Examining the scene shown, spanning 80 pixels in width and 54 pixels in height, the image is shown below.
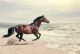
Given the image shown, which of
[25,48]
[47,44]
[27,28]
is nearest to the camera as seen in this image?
[27,28]

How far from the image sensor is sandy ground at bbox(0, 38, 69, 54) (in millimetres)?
5662

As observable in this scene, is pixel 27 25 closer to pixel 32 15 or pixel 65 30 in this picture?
pixel 32 15

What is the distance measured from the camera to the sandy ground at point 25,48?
566cm

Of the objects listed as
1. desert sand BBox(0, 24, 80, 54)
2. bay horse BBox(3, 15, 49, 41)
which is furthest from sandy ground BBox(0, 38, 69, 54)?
bay horse BBox(3, 15, 49, 41)

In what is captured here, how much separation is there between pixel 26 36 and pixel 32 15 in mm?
798

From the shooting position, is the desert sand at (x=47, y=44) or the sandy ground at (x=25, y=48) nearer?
the sandy ground at (x=25, y=48)

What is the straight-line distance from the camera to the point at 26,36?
267 inches

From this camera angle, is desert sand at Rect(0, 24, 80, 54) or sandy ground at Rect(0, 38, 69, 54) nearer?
sandy ground at Rect(0, 38, 69, 54)

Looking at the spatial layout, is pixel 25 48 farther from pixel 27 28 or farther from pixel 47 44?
pixel 47 44

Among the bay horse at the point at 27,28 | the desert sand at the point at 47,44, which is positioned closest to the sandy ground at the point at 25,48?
the desert sand at the point at 47,44

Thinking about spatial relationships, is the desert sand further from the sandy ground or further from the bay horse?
the bay horse

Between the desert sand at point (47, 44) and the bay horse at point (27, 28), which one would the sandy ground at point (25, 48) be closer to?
the desert sand at point (47, 44)

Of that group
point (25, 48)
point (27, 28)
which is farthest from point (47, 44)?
point (27, 28)

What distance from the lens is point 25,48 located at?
230 inches
